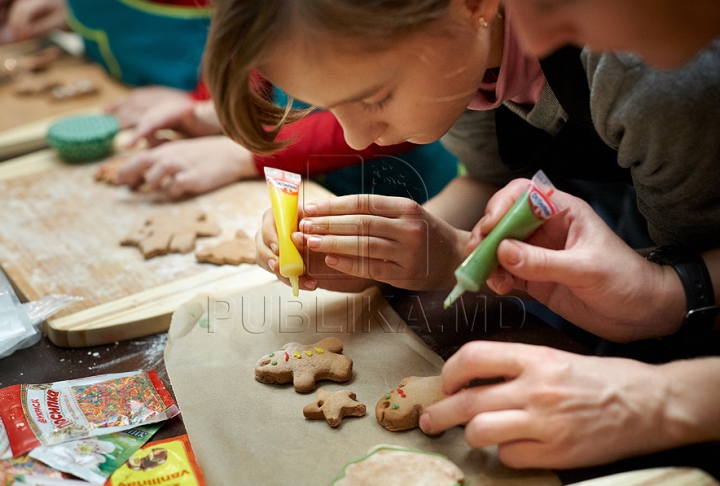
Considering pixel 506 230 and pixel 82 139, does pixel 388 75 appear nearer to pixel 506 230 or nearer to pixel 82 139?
pixel 506 230

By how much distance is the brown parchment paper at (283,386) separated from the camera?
71cm

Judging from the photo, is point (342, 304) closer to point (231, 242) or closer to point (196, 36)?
point (231, 242)

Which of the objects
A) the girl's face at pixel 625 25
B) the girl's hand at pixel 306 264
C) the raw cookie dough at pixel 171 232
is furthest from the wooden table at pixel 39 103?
the girl's face at pixel 625 25

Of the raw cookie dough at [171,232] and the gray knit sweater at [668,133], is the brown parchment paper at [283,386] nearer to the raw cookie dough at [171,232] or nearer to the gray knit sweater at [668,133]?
the raw cookie dough at [171,232]

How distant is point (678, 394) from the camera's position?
25.2 inches

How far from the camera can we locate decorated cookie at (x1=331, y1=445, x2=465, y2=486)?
0.67 m

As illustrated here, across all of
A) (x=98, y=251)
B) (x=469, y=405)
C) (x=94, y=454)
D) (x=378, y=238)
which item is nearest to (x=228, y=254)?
(x=98, y=251)

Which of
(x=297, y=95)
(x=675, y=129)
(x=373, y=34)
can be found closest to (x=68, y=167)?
(x=297, y=95)

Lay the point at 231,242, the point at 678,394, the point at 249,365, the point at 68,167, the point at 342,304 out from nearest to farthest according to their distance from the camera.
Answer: the point at 678,394, the point at 249,365, the point at 342,304, the point at 231,242, the point at 68,167

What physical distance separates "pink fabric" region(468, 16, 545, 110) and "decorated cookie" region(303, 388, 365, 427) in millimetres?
424

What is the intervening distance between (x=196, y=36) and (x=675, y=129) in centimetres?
130

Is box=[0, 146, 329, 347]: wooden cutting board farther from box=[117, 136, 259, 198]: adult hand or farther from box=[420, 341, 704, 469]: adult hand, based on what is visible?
box=[420, 341, 704, 469]: adult hand

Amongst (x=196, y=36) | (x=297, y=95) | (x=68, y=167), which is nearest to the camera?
(x=297, y=95)

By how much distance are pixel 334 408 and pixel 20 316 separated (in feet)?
1.54
